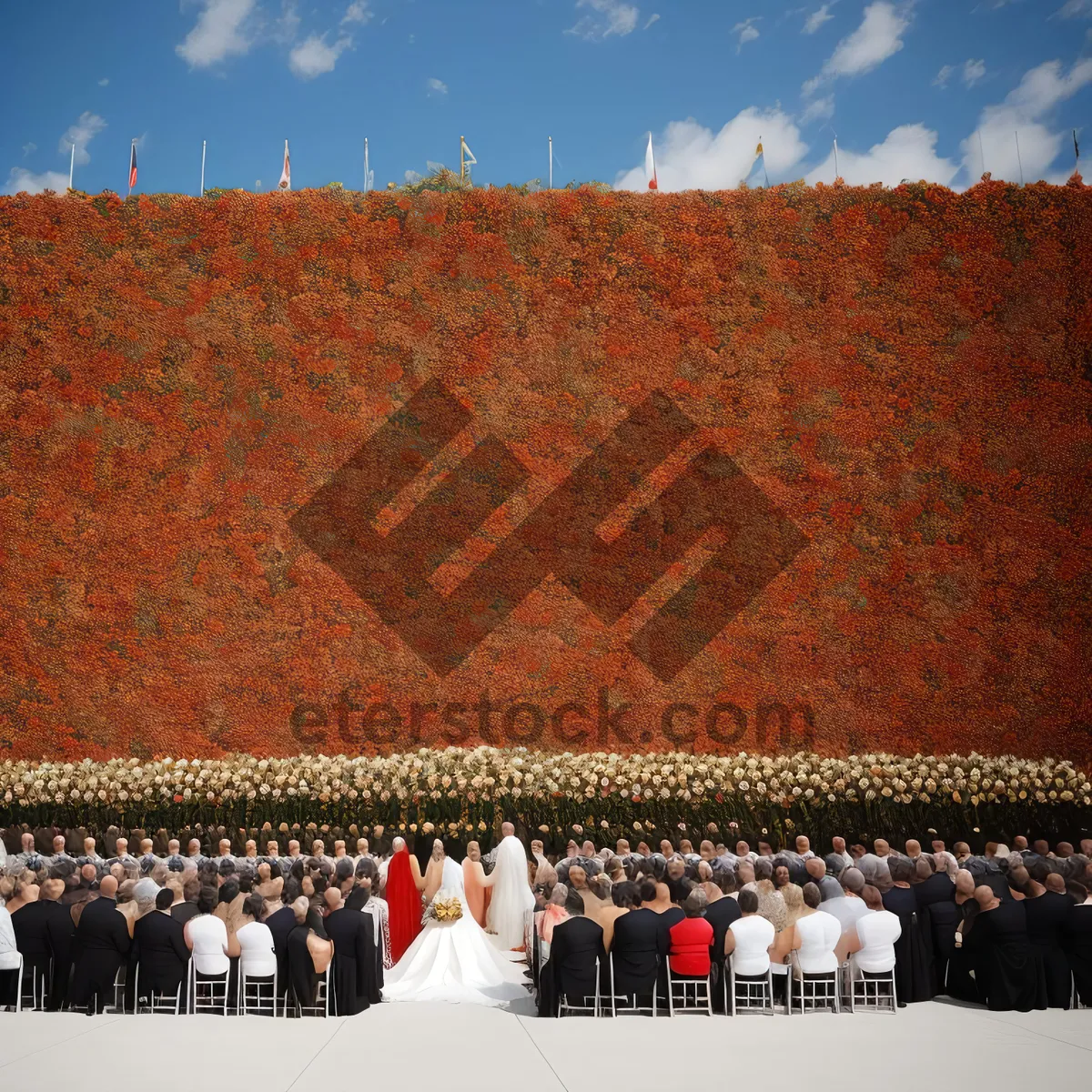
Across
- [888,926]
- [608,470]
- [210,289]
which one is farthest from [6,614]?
[888,926]

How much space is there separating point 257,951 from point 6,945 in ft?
5.77

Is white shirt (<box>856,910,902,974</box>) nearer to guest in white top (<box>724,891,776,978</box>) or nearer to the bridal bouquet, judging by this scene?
guest in white top (<box>724,891,776,978</box>)

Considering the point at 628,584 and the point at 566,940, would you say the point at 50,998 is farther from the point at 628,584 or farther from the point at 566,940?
the point at 628,584

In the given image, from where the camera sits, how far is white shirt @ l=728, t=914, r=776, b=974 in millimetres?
6410

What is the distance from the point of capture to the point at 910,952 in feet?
22.3

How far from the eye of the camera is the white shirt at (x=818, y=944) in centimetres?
647

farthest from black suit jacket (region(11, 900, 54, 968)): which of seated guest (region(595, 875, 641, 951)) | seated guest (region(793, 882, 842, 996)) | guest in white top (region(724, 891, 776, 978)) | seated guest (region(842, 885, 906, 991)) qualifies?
seated guest (region(842, 885, 906, 991))

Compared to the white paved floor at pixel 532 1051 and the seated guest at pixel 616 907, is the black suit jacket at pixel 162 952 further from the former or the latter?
the seated guest at pixel 616 907

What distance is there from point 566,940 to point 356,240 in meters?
10.7

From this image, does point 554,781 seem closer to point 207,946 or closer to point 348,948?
point 348,948

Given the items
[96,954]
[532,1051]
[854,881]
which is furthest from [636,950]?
[96,954]

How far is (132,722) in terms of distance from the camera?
13.0m

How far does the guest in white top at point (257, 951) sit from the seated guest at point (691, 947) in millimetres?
2724

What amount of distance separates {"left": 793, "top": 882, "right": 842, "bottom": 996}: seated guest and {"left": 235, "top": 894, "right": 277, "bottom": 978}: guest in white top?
11.8ft
